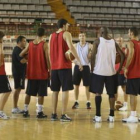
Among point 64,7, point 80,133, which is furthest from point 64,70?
point 64,7

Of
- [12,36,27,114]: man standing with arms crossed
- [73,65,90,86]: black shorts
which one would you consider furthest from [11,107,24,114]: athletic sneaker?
[73,65,90,86]: black shorts

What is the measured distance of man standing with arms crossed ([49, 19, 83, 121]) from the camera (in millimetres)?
5070

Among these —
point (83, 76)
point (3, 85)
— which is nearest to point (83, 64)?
point (83, 76)

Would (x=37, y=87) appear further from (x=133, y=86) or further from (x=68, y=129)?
(x=133, y=86)

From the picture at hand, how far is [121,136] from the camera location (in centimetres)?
404

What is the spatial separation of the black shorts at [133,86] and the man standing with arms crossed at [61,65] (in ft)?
2.89

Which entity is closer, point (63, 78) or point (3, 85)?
point (63, 78)

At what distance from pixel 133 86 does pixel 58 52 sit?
4.29 ft

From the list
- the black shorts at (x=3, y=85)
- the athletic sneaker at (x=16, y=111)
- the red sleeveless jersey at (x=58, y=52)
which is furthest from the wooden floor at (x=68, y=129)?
the red sleeveless jersey at (x=58, y=52)

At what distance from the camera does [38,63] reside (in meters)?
5.41

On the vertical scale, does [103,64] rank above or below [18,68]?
above

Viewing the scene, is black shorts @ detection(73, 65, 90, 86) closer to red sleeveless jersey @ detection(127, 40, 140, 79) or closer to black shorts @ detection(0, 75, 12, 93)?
red sleeveless jersey @ detection(127, 40, 140, 79)

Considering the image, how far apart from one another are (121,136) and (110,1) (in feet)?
56.8

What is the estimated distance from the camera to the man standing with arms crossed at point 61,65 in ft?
16.6
